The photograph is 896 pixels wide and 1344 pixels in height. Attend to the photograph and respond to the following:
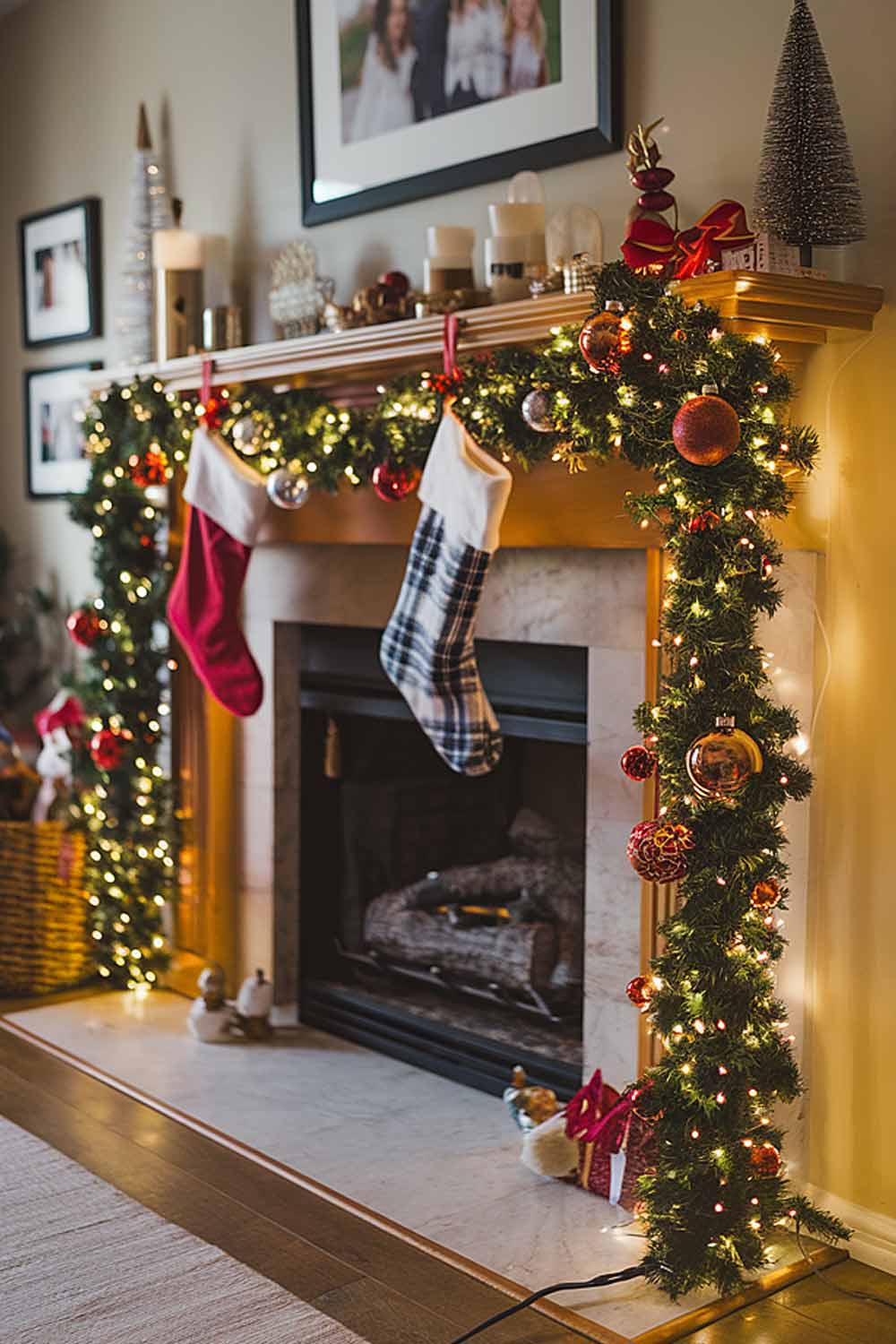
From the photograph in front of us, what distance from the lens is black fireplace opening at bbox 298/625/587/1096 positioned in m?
3.32

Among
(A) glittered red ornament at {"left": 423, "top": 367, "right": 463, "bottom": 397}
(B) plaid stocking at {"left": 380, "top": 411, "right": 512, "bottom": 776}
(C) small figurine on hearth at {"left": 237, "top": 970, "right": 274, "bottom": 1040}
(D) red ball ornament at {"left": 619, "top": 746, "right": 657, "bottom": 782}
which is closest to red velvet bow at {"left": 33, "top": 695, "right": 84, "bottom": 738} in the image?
(C) small figurine on hearth at {"left": 237, "top": 970, "right": 274, "bottom": 1040}

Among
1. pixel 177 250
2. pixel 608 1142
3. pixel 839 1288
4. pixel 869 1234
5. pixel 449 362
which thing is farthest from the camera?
pixel 177 250

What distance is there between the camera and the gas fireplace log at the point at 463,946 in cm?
340

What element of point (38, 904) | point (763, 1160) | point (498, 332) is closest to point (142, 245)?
point (498, 332)

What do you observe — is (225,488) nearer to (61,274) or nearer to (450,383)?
(450,383)

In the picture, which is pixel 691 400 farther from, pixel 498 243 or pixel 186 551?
pixel 186 551

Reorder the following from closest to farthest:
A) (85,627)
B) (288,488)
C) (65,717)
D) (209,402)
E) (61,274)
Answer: (288,488)
(209,402)
(85,627)
(65,717)
(61,274)

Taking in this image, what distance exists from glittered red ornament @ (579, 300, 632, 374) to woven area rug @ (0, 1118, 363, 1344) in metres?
1.51

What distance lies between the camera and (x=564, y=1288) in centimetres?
246

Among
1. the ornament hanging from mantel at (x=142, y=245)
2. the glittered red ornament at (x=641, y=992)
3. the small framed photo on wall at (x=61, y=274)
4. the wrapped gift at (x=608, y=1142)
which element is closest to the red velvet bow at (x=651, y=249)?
the glittered red ornament at (x=641, y=992)

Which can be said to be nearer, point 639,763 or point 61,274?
point 639,763

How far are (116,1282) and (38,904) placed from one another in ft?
5.59

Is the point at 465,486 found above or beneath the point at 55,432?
beneath

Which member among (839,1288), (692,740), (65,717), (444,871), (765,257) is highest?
(765,257)
